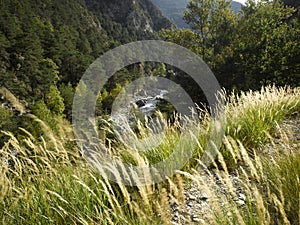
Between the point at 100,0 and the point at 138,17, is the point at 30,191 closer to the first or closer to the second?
the point at 138,17

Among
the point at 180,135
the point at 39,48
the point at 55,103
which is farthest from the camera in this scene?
the point at 39,48

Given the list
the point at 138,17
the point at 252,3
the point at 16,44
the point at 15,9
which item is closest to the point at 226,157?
the point at 252,3

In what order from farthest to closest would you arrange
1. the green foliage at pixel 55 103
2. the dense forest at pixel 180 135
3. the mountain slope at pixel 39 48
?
1. the mountain slope at pixel 39 48
2. the green foliage at pixel 55 103
3. the dense forest at pixel 180 135

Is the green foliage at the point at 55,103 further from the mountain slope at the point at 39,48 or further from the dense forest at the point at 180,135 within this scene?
the mountain slope at the point at 39,48

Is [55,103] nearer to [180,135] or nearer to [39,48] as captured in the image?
[39,48]

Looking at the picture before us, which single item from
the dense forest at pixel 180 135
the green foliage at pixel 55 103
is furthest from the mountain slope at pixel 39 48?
the green foliage at pixel 55 103

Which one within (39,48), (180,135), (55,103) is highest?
(39,48)

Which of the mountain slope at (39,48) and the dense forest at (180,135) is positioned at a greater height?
the mountain slope at (39,48)

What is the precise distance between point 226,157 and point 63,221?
2.26 meters

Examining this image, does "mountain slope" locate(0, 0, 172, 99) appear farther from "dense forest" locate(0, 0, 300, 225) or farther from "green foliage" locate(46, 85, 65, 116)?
"green foliage" locate(46, 85, 65, 116)

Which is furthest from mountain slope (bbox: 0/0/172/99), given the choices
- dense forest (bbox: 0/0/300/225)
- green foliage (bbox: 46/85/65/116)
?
green foliage (bbox: 46/85/65/116)

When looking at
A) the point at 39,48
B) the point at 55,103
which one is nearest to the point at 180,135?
the point at 55,103

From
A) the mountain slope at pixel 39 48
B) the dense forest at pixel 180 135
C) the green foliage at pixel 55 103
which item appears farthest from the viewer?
the mountain slope at pixel 39 48

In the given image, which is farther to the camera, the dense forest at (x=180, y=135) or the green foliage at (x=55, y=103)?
the green foliage at (x=55, y=103)
